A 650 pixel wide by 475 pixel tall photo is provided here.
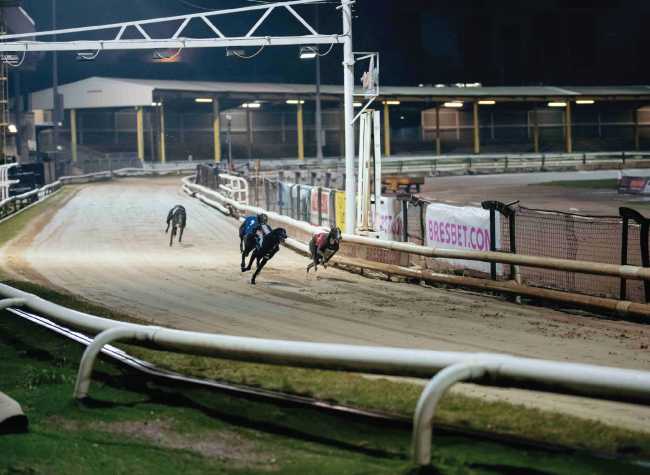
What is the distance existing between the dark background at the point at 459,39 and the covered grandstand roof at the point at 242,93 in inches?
280

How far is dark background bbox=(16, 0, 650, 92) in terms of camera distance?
65750mm

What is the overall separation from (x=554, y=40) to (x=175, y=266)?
5927 centimetres

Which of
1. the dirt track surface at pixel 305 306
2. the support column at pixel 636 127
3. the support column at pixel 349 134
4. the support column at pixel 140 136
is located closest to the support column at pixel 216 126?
the support column at pixel 140 136

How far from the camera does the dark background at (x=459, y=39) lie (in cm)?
6575

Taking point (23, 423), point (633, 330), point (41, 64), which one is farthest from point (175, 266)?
point (41, 64)

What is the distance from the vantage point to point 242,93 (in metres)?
52.8

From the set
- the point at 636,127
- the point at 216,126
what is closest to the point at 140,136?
the point at 216,126

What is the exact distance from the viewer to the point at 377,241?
14203 mm

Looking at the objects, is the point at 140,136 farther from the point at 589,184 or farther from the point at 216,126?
the point at 589,184

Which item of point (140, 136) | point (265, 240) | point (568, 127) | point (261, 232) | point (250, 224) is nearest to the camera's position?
point (265, 240)

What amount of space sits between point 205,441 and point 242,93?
50.4 m

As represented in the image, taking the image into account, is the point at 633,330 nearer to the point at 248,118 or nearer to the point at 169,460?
the point at 169,460

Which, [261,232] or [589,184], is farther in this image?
[589,184]

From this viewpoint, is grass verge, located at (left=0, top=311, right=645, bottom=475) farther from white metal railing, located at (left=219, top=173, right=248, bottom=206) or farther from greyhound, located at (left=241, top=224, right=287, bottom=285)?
white metal railing, located at (left=219, top=173, right=248, bottom=206)
